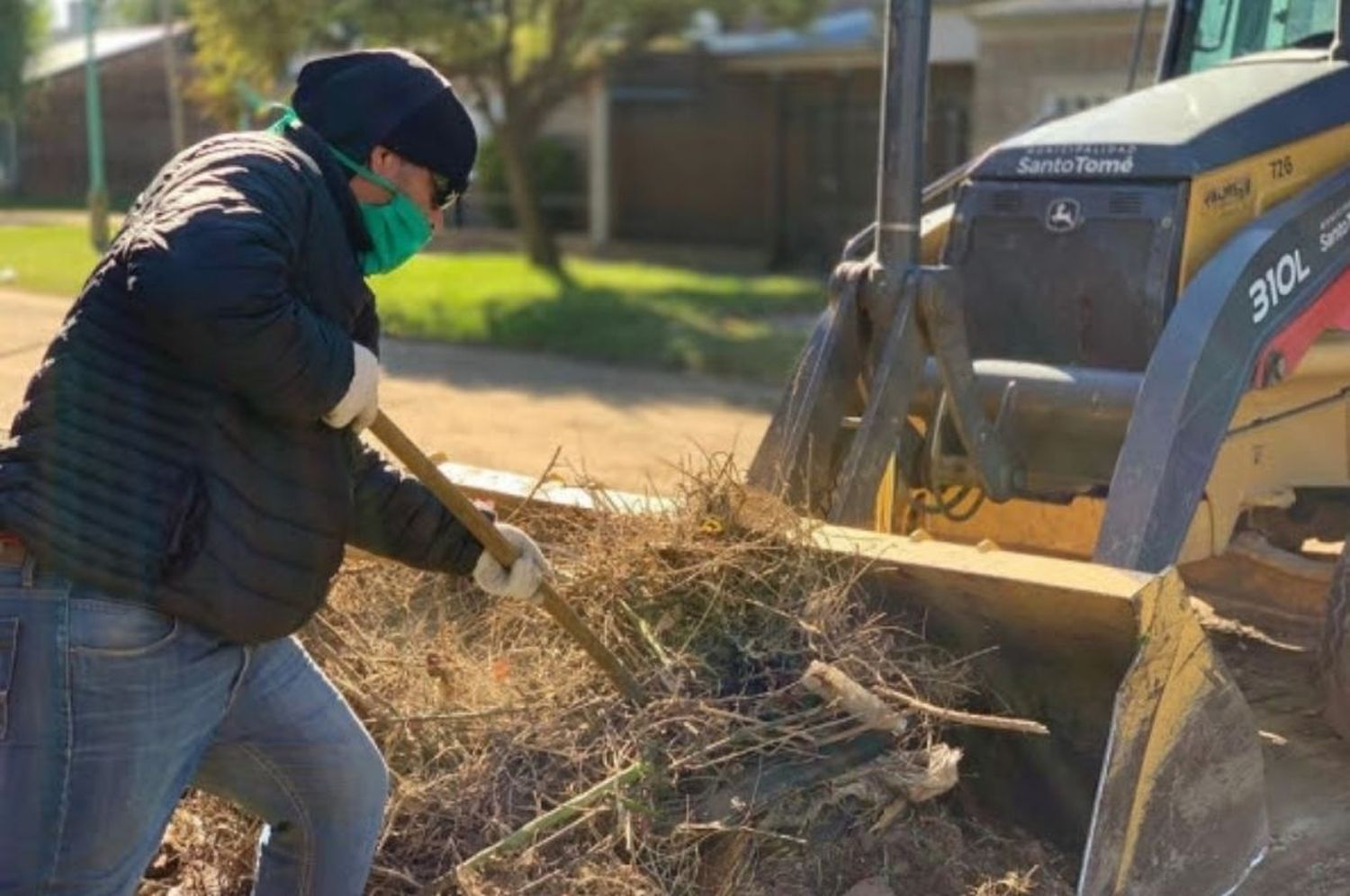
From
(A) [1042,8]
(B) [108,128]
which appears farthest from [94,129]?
(A) [1042,8]

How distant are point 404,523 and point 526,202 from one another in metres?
15.4

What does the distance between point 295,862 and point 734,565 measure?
1164 millimetres

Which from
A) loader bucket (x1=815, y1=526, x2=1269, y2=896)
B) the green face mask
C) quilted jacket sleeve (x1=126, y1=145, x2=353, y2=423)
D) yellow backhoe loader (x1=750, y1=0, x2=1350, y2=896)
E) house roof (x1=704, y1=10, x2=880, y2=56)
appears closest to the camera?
quilted jacket sleeve (x1=126, y1=145, x2=353, y2=423)

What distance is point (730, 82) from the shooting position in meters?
23.6

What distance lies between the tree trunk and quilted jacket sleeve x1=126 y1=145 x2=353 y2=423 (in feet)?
49.5

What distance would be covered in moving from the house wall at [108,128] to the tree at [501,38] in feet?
6.01

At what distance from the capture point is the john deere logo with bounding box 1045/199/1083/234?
4836mm

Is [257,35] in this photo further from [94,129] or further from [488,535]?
[488,535]

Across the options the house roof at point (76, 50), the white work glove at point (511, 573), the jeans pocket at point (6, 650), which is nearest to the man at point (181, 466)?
the jeans pocket at point (6, 650)

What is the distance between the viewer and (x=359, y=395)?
8.72ft

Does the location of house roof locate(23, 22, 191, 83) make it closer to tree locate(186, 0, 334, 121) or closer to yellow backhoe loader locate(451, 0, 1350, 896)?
tree locate(186, 0, 334, 121)

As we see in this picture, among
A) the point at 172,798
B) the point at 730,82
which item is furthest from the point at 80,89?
the point at 172,798

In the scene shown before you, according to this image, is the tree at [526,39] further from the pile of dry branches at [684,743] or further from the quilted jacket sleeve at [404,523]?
the quilted jacket sleeve at [404,523]

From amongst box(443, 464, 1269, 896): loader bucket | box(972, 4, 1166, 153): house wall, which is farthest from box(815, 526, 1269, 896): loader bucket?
box(972, 4, 1166, 153): house wall
